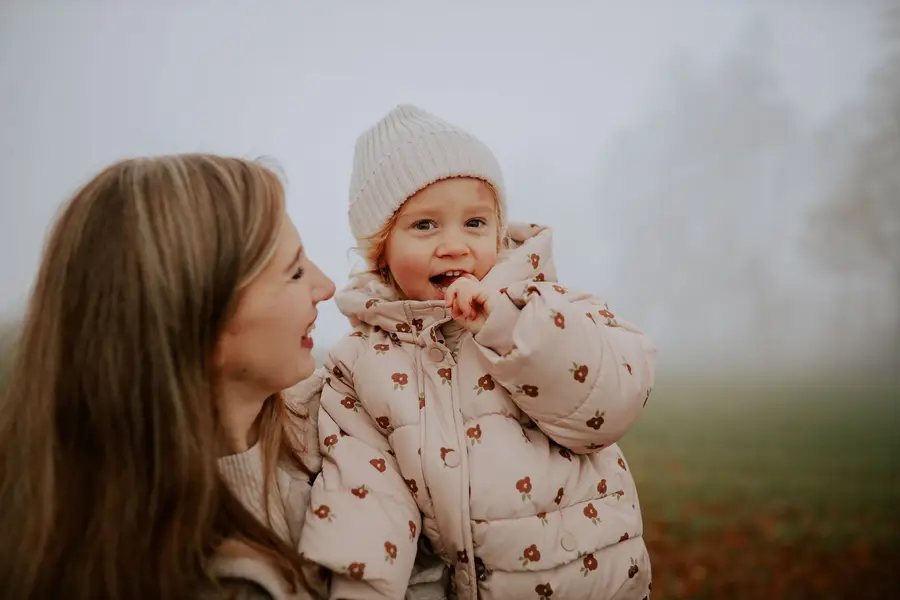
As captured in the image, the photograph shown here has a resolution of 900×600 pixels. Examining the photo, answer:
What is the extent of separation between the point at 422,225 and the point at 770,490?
1.68 meters

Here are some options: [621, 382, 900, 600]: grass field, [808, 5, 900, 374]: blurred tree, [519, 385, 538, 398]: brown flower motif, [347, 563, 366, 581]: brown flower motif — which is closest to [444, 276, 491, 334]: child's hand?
[519, 385, 538, 398]: brown flower motif

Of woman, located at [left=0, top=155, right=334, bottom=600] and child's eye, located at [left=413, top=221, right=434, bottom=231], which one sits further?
child's eye, located at [left=413, top=221, right=434, bottom=231]

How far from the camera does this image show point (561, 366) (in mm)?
978

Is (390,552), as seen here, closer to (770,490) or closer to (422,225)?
(422,225)

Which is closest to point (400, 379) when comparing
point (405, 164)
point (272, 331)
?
point (272, 331)

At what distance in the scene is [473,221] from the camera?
1.20 meters

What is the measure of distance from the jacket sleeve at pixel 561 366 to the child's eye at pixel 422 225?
8.5 inches

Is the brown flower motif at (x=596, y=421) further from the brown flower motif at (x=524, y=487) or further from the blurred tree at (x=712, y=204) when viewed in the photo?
the blurred tree at (x=712, y=204)

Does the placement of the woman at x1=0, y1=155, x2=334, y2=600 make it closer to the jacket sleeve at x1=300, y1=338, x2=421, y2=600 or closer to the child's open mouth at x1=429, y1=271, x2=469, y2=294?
the jacket sleeve at x1=300, y1=338, x2=421, y2=600

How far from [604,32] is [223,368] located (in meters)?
1.95

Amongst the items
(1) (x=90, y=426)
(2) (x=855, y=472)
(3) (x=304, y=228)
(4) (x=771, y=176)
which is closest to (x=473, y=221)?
(1) (x=90, y=426)

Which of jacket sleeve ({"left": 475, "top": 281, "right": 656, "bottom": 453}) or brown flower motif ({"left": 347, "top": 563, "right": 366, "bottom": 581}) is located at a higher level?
jacket sleeve ({"left": 475, "top": 281, "right": 656, "bottom": 453})

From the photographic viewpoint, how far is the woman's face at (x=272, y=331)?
96 cm

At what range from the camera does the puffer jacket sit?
3.20ft
